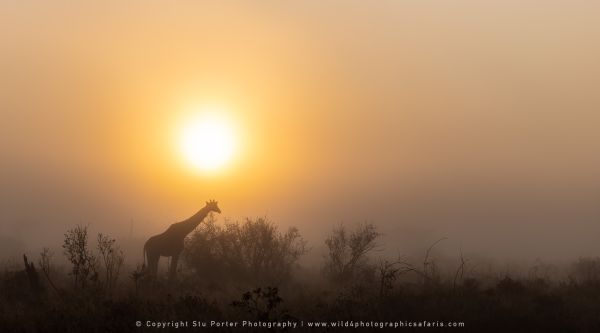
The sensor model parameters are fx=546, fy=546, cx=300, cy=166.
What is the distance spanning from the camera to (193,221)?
26281 millimetres

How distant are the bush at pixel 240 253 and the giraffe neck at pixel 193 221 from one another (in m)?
1.61

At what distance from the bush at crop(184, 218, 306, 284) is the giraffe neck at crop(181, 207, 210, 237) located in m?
1.61

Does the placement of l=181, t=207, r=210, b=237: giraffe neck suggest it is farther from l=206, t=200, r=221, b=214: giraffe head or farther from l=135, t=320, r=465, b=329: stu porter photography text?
l=135, t=320, r=465, b=329: stu porter photography text

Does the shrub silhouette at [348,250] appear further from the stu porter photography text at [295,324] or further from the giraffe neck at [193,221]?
the stu porter photography text at [295,324]

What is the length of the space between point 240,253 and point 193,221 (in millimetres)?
3019

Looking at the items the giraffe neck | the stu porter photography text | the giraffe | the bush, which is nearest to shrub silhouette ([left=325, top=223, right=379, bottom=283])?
the bush

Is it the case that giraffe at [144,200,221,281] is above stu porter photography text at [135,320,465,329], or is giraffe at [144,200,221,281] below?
above

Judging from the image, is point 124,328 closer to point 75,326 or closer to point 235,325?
point 75,326

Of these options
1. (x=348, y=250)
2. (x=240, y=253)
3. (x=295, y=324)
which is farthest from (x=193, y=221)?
(x=295, y=324)

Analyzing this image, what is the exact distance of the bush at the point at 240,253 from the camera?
26.8 m

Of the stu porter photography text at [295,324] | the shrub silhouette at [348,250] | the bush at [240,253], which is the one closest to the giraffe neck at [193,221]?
the bush at [240,253]

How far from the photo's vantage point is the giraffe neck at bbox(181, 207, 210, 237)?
84.8 ft

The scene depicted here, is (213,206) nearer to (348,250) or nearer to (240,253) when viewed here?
(240,253)

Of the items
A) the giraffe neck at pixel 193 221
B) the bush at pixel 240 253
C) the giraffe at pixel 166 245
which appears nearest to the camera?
the giraffe at pixel 166 245
